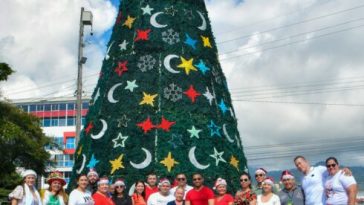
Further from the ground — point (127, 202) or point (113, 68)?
point (113, 68)

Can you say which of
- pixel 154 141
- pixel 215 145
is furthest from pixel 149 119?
pixel 215 145

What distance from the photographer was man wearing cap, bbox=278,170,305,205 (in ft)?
24.8

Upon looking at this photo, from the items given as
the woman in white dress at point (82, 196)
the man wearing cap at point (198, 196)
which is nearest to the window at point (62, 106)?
the man wearing cap at point (198, 196)

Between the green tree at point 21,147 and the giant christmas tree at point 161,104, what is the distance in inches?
653

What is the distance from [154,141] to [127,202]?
2.53m

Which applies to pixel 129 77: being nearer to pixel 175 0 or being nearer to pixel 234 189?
pixel 175 0

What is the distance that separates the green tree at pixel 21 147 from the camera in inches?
1116

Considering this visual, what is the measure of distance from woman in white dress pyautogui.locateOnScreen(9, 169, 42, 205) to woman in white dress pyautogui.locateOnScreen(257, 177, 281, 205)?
10.6ft

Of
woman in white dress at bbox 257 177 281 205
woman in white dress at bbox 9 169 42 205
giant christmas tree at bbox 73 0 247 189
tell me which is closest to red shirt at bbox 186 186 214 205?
woman in white dress at bbox 257 177 281 205

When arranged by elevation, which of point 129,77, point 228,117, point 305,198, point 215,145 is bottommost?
point 305,198

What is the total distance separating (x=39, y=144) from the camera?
33094mm

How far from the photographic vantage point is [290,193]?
7684 millimetres

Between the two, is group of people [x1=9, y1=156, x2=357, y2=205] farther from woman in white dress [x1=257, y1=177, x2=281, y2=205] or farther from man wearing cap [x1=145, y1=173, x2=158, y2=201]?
man wearing cap [x1=145, y1=173, x2=158, y2=201]

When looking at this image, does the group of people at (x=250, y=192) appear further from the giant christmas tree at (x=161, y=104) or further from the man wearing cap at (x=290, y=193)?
the giant christmas tree at (x=161, y=104)
